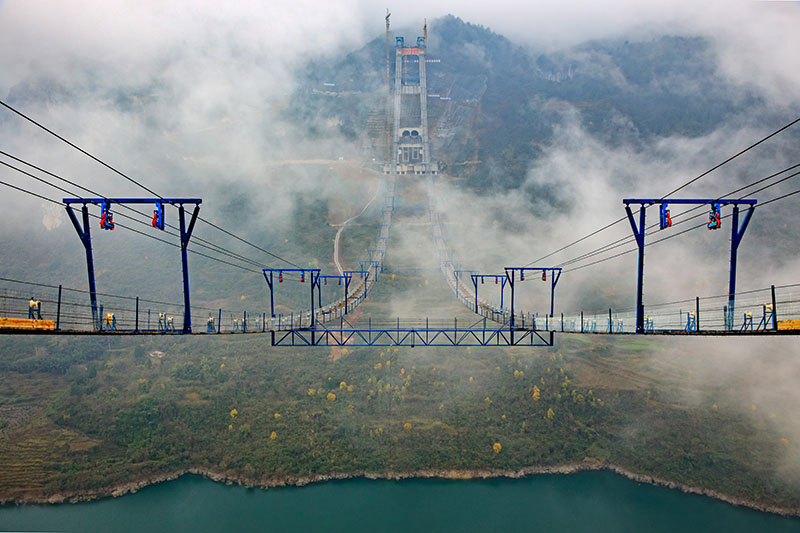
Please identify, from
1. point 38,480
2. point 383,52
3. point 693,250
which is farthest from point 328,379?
point 383,52

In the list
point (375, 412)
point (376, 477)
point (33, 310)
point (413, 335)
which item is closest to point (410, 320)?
point (375, 412)

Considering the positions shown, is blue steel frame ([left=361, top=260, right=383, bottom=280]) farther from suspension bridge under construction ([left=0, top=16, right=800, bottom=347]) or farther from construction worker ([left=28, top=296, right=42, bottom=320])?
construction worker ([left=28, top=296, right=42, bottom=320])

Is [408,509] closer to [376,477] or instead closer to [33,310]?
[376,477]

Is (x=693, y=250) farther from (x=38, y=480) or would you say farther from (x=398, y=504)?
(x=38, y=480)

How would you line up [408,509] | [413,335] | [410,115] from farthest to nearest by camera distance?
[410,115] < [408,509] < [413,335]

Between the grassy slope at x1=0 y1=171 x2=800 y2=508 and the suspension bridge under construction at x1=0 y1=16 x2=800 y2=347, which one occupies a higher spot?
the suspension bridge under construction at x1=0 y1=16 x2=800 y2=347

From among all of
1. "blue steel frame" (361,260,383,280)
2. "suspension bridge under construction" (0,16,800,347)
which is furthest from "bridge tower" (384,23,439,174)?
"blue steel frame" (361,260,383,280)

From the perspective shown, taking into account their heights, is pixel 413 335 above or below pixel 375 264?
below
